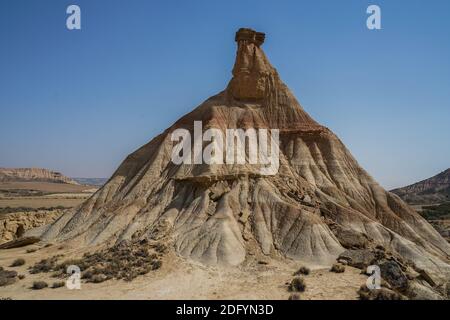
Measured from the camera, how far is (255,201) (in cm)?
2980

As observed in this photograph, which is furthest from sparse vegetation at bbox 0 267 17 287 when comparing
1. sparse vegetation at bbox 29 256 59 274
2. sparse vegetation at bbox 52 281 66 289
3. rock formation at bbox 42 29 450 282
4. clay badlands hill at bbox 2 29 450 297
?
rock formation at bbox 42 29 450 282

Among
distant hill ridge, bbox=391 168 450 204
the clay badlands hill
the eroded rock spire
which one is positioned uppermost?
the eroded rock spire

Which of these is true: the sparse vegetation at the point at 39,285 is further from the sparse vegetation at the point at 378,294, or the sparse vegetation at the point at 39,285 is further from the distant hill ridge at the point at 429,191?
the distant hill ridge at the point at 429,191

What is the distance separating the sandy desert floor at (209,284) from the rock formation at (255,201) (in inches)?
59.1

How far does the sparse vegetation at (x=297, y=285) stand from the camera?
803 inches

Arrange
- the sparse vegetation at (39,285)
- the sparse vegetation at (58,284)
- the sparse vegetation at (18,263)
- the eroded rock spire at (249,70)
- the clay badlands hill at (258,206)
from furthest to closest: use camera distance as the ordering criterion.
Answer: the eroded rock spire at (249,70)
the sparse vegetation at (18,263)
the clay badlands hill at (258,206)
the sparse vegetation at (58,284)
the sparse vegetation at (39,285)

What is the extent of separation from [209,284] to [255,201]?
376 inches

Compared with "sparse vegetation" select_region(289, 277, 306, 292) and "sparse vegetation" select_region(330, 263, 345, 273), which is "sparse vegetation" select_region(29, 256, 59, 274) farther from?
"sparse vegetation" select_region(330, 263, 345, 273)

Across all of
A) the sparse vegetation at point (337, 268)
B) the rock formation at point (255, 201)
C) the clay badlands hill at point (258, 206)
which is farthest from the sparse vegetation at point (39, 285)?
the sparse vegetation at point (337, 268)

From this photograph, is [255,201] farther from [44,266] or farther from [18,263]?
[18,263]

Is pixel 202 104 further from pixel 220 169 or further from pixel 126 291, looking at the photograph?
pixel 126 291

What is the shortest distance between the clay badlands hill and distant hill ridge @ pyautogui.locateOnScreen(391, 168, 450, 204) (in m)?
74.1

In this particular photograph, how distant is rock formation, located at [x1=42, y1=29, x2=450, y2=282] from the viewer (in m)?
26.5

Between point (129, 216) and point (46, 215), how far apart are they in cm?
1606
